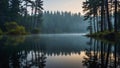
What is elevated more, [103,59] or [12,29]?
[12,29]

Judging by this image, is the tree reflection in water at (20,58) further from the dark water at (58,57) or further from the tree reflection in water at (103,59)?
the tree reflection in water at (103,59)

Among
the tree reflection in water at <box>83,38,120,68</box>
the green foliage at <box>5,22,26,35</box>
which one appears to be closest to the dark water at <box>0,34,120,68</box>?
the tree reflection in water at <box>83,38,120,68</box>

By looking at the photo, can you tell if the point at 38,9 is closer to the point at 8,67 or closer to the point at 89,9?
the point at 89,9

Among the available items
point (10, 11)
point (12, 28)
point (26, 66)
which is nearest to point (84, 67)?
point (26, 66)

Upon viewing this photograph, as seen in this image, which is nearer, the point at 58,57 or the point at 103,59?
the point at 103,59

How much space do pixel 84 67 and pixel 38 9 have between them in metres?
102

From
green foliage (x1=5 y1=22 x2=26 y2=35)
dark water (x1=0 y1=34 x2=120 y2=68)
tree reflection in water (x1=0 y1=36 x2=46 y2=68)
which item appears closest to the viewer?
tree reflection in water (x1=0 y1=36 x2=46 y2=68)

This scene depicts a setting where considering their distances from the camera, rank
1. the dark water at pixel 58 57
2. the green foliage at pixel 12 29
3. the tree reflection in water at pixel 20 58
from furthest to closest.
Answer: the green foliage at pixel 12 29, the dark water at pixel 58 57, the tree reflection in water at pixel 20 58

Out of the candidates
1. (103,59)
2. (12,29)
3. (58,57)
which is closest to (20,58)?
(58,57)

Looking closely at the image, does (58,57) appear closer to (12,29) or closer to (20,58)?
(20,58)

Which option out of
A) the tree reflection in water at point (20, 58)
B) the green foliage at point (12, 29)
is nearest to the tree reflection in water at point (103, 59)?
the tree reflection in water at point (20, 58)

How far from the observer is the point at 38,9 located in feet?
371

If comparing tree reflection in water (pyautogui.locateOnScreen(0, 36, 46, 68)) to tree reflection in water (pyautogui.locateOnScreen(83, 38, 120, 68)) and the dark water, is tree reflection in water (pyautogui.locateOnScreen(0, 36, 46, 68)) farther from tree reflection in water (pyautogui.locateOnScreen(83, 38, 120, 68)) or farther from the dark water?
tree reflection in water (pyautogui.locateOnScreen(83, 38, 120, 68))

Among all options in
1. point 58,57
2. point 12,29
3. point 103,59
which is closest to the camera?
point 103,59
